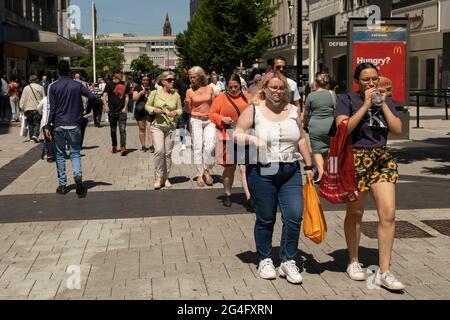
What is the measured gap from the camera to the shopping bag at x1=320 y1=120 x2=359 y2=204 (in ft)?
17.8

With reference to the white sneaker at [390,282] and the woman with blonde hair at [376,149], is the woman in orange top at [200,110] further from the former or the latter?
the white sneaker at [390,282]

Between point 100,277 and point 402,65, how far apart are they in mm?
11558

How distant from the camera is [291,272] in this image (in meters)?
5.54

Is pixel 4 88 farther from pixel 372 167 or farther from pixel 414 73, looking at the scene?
pixel 372 167

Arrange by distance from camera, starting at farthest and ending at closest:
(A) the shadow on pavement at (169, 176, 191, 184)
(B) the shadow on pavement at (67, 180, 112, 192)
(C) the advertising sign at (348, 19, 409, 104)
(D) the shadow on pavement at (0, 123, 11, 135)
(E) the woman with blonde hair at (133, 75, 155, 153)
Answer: (D) the shadow on pavement at (0, 123, 11, 135) → (C) the advertising sign at (348, 19, 409, 104) → (E) the woman with blonde hair at (133, 75, 155, 153) → (A) the shadow on pavement at (169, 176, 191, 184) → (B) the shadow on pavement at (67, 180, 112, 192)

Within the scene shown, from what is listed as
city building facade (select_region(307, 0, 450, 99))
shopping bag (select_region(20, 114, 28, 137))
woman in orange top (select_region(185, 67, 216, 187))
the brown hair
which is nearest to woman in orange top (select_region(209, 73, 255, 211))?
woman in orange top (select_region(185, 67, 216, 187))

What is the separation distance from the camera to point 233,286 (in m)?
5.45

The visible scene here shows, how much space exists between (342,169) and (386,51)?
10.9 meters

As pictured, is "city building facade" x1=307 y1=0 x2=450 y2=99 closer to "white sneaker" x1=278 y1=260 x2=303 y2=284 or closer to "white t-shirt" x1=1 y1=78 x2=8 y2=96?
"white t-shirt" x1=1 y1=78 x2=8 y2=96

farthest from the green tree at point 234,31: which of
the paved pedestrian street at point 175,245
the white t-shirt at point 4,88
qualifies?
the paved pedestrian street at point 175,245

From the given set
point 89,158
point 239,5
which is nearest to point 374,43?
point 89,158

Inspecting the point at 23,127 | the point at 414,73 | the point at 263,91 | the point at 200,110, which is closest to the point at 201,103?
the point at 200,110

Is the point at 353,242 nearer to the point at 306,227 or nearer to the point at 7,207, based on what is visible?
the point at 306,227

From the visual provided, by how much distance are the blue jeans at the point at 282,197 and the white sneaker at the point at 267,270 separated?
2.8 inches
